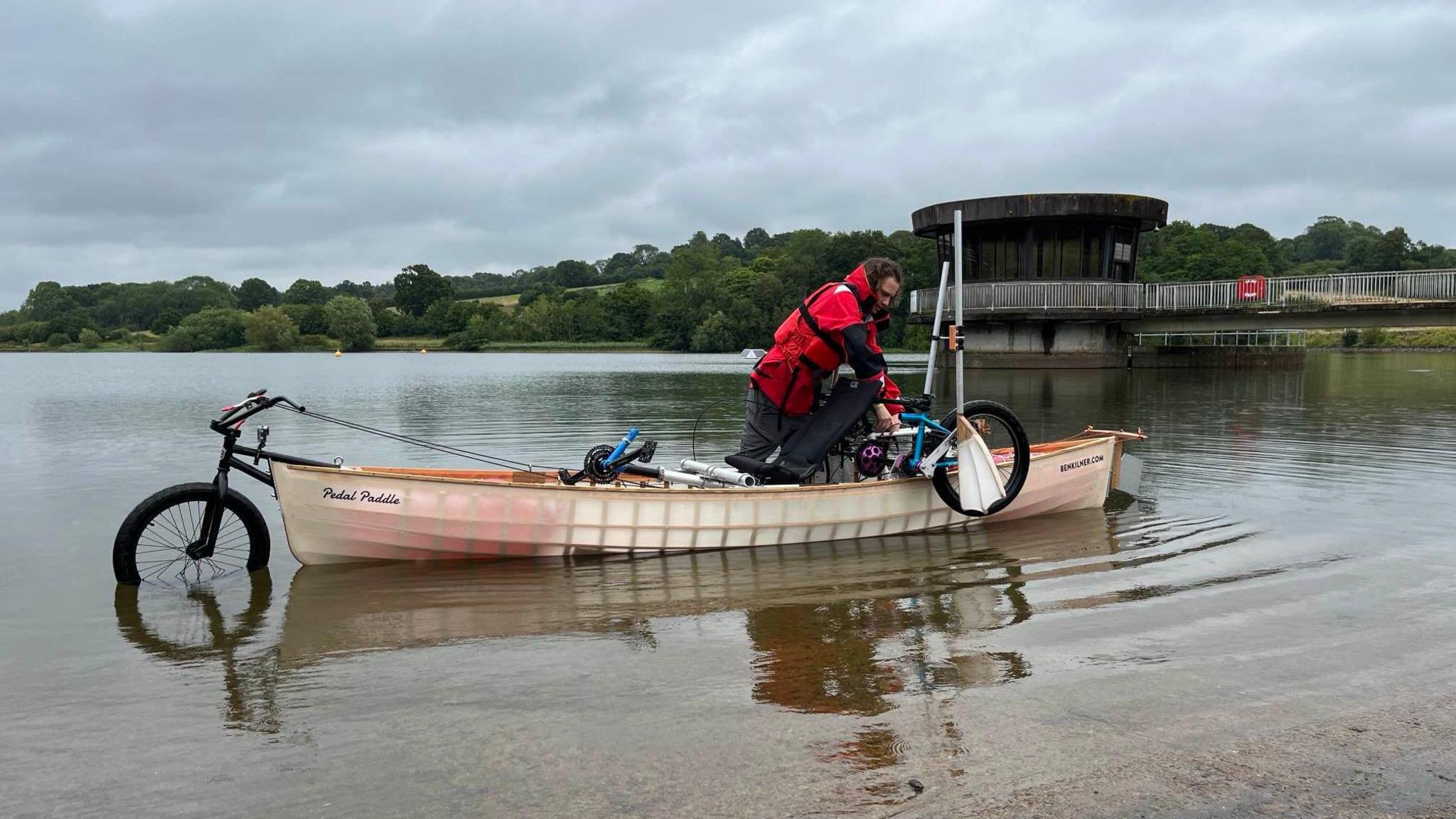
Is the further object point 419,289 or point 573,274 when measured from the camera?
point 573,274

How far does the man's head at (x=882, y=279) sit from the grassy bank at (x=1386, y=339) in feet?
277

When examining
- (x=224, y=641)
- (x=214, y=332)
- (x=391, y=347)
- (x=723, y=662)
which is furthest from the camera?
(x=391, y=347)

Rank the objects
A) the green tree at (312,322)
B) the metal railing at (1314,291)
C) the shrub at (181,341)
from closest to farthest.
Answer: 1. the metal railing at (1314,291)
2. the shrub at (181,341)
3. the green tree at (312,322)

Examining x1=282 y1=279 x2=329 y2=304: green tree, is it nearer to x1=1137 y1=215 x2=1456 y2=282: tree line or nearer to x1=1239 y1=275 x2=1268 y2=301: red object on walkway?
x1=1137 y1=215 x2=1456 y2=282: tree line

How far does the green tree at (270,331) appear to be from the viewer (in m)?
113

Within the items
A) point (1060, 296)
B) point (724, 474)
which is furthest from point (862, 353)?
point (1060, 296)

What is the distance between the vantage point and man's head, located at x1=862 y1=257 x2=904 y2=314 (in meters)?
8.68

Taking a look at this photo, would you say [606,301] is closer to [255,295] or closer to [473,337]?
[473,337]

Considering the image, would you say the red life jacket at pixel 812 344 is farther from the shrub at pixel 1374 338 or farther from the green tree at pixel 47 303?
the green tree at pixel 47 303

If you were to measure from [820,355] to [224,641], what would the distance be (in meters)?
5.10

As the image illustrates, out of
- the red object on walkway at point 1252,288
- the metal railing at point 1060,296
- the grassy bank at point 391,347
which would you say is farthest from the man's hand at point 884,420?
the grassy bank at point 391,347

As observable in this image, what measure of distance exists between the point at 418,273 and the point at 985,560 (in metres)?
148

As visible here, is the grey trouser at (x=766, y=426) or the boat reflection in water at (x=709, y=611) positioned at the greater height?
the grey trouser at (x=766, y=426)

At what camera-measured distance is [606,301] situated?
135750mm
